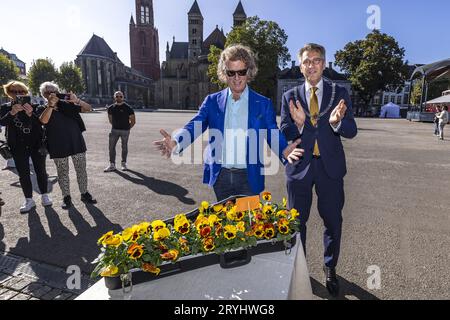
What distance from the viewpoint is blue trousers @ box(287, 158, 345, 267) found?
279 centimetres

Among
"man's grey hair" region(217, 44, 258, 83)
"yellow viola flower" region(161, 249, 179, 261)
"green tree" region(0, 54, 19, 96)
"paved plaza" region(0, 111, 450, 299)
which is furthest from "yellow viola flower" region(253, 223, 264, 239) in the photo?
"green tree" region(0, 54, 19, 96)

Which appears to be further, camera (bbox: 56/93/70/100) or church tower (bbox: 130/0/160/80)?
church tower (bbox: 130/0/160/80)

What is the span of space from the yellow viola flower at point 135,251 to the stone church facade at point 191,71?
73.9 meters

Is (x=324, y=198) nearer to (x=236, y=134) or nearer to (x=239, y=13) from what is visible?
(x=236, y=134)

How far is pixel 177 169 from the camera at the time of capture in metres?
8.51

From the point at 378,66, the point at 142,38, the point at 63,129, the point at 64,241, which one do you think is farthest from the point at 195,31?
the point at 64,241

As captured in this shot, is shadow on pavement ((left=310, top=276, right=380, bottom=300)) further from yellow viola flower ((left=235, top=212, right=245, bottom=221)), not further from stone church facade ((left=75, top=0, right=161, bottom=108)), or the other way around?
stone church facade ((left=75, top=0, right=161, bottom=108))

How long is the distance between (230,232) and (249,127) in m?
1.09

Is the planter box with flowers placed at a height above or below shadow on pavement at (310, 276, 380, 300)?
above

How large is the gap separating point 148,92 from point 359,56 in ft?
205

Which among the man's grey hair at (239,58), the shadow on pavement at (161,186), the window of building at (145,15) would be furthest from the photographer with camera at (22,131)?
the window of building at (145,15)

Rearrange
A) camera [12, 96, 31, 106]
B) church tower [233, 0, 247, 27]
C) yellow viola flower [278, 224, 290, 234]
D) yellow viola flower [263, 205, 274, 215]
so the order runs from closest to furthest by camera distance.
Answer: yellow viola flower [278, 224, 290, 234]
yellow viola flower [263, 205, 274, 215]
camera [12, 96, 31, 106]
church tower [233, 0, 247, 27]

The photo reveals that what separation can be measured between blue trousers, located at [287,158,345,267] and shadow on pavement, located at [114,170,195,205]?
3.06 metres
